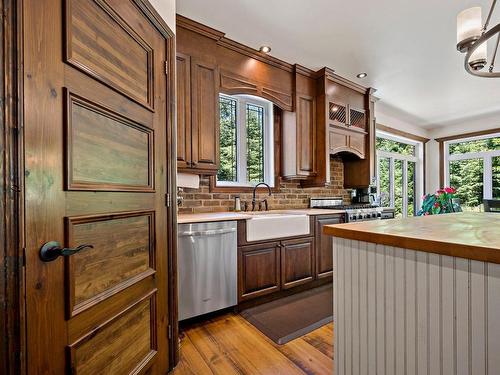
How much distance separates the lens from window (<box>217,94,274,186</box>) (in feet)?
9.78

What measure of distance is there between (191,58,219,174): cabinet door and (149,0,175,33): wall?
722 mm

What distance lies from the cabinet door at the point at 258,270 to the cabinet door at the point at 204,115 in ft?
2.92

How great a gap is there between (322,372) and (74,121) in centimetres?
182

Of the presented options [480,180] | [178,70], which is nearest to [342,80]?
[178,70]

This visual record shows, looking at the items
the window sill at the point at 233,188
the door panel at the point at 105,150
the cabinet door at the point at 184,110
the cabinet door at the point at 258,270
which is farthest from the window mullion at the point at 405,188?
the door panel at the point at 105,150

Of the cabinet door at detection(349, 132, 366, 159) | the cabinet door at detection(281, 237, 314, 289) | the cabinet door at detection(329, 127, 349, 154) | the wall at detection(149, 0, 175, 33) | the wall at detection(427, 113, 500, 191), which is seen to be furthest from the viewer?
the wall at detection(427, 113, 500, 191)

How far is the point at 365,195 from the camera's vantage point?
4090mm

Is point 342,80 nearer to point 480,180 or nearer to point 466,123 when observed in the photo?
point 466,123

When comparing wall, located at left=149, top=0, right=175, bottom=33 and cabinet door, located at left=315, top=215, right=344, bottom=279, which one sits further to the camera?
cabinet door, located at left=315, top=215, right=344, bottom=279

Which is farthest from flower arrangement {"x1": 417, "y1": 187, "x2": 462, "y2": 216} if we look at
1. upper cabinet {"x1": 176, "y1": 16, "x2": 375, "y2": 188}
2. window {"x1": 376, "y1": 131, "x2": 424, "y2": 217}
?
window {"x1": 376, "y1": 131, "x2": 424, "y2": 217}

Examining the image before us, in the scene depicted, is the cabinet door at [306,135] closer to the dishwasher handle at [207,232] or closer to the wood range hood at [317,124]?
the wood range hood at [317,124]

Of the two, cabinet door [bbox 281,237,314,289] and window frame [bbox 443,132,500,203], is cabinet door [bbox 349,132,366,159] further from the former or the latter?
window frame [bbox 443,132,500,203]

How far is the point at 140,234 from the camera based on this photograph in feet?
4.10

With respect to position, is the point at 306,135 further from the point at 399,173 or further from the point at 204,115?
the point at 399,173
